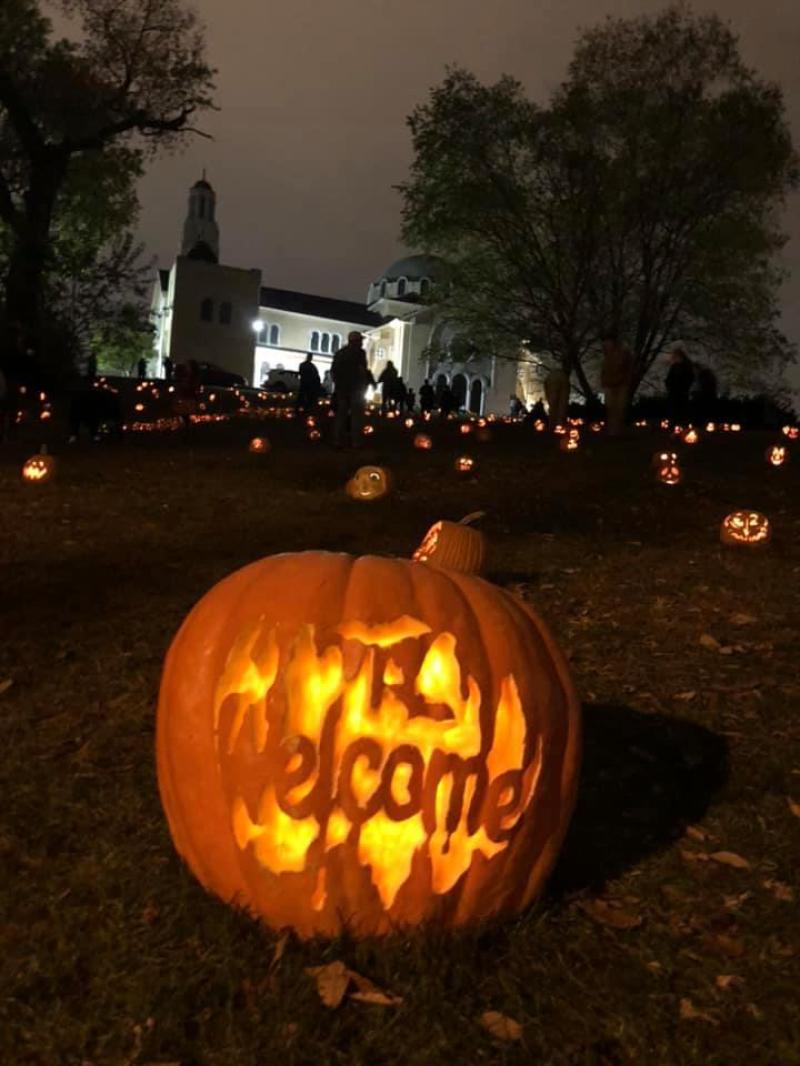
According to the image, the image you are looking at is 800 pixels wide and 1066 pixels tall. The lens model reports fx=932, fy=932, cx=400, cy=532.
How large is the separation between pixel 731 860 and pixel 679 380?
16539 millimetres

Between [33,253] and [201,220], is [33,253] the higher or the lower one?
the lower one

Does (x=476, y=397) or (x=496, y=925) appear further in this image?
(x=476, y=397)

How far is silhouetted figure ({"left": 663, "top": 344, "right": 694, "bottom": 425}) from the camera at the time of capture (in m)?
18.3

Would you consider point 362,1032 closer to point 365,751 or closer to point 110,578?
point 365,751

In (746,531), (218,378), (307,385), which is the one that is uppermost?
(218,378)

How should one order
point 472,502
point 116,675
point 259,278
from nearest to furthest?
1. point 116,675
2. point 472,502
3. point 259,278

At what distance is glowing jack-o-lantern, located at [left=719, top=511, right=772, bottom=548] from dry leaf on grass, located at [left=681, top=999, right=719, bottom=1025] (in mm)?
6778

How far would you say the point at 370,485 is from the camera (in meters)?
10.8

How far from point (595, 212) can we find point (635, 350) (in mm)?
4537

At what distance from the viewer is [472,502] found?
35.8ft

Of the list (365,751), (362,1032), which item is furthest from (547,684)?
(362,1032)

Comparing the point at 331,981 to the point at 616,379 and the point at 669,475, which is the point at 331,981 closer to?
the point at 669,475

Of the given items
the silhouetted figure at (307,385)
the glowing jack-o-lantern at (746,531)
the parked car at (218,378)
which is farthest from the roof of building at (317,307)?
the glowing jack-o-lantern at (746,531)

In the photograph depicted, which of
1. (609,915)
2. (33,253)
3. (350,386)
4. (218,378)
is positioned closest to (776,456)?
(350,386)
